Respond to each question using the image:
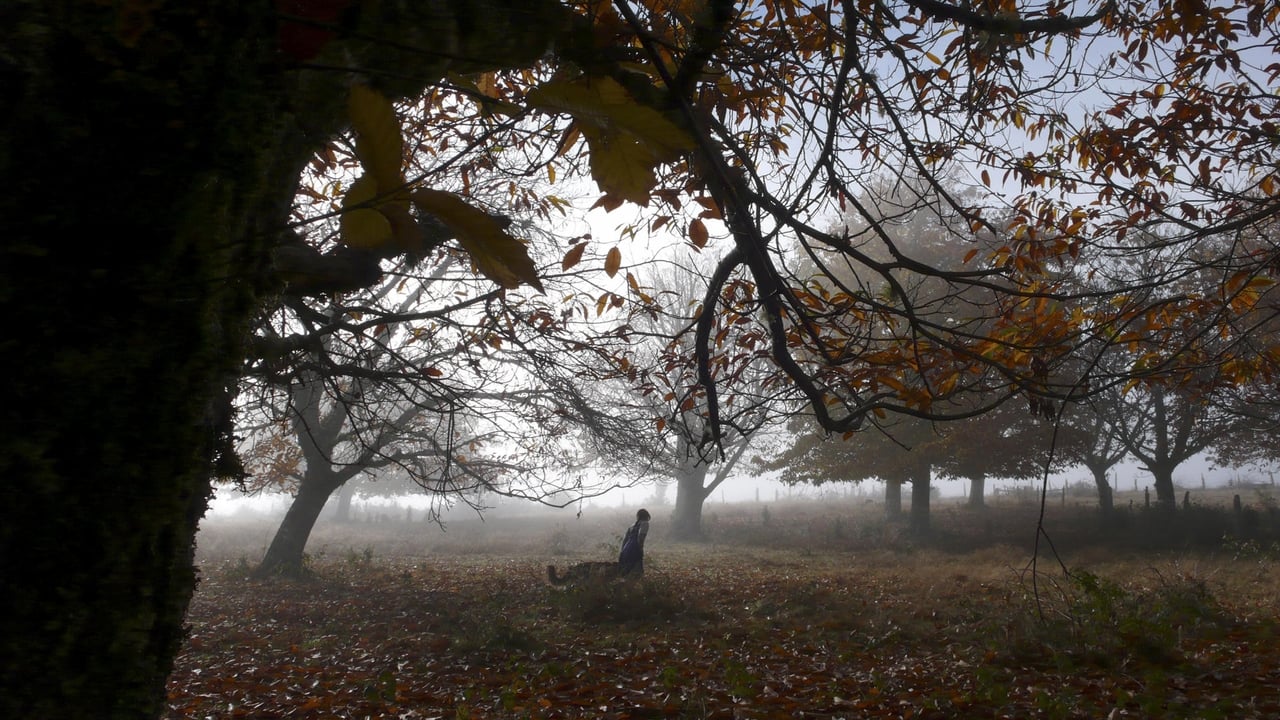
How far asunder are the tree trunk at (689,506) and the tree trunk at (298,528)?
45.4 feet

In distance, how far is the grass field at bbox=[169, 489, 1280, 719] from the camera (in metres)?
4.59

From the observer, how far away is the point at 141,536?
0.74 metres

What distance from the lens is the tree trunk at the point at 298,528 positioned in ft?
43.3

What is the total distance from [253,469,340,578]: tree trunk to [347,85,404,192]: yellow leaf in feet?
46.7

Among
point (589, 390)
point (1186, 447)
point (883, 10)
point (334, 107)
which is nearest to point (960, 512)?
point (1186, 447)

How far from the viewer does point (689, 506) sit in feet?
83.0

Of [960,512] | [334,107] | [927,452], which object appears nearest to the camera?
[334,107]

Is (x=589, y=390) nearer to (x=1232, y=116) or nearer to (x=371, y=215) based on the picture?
(x=1232, y=116)

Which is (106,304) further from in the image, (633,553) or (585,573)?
(633,553)

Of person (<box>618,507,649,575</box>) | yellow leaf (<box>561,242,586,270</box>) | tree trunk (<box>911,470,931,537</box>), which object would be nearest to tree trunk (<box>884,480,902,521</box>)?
tree trunk (<box>911,470,931,537</box>)

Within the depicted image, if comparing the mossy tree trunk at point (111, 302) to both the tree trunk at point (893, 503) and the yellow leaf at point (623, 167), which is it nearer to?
the yellow leaf at point (623, 167)

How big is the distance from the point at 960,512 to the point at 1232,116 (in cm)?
2164

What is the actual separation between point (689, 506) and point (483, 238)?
25.3m

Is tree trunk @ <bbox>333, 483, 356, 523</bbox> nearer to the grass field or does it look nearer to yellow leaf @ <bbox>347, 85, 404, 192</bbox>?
the grass field
